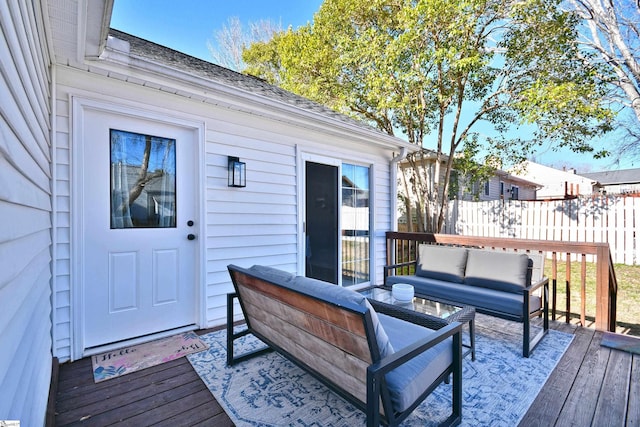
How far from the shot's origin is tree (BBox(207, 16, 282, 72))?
10625 mm

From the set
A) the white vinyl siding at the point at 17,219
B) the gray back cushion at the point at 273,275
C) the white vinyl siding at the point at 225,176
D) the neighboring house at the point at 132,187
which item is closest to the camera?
the white vinyl siding at the point at 17,219

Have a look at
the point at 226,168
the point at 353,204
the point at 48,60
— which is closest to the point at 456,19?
the point at 353,204

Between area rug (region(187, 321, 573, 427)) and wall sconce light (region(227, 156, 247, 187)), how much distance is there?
5.35 ft

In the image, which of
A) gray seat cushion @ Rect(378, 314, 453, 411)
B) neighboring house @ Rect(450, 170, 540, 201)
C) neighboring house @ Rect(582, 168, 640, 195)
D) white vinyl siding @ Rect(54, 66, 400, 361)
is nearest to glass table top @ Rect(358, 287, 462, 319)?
gray seat cushion @ Rect(378, 314, 453, 411)

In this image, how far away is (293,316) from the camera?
180 centimetres

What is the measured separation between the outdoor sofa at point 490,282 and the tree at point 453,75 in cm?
326

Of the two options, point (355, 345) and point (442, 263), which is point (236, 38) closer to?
point (442, 263)

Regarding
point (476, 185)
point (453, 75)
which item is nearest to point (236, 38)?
point (453, 75)

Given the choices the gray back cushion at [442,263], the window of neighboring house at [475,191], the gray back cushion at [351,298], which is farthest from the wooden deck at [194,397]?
the window of neighboring house at [475,191]

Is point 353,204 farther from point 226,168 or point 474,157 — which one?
point 474,157

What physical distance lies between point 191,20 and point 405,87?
5.50 meters

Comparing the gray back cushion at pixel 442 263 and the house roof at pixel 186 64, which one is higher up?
the house roof at pixel 186 64

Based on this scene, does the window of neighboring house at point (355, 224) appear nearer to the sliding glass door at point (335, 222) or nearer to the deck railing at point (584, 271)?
the sliding glass door at point (335, 222)

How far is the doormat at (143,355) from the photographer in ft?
7.84
